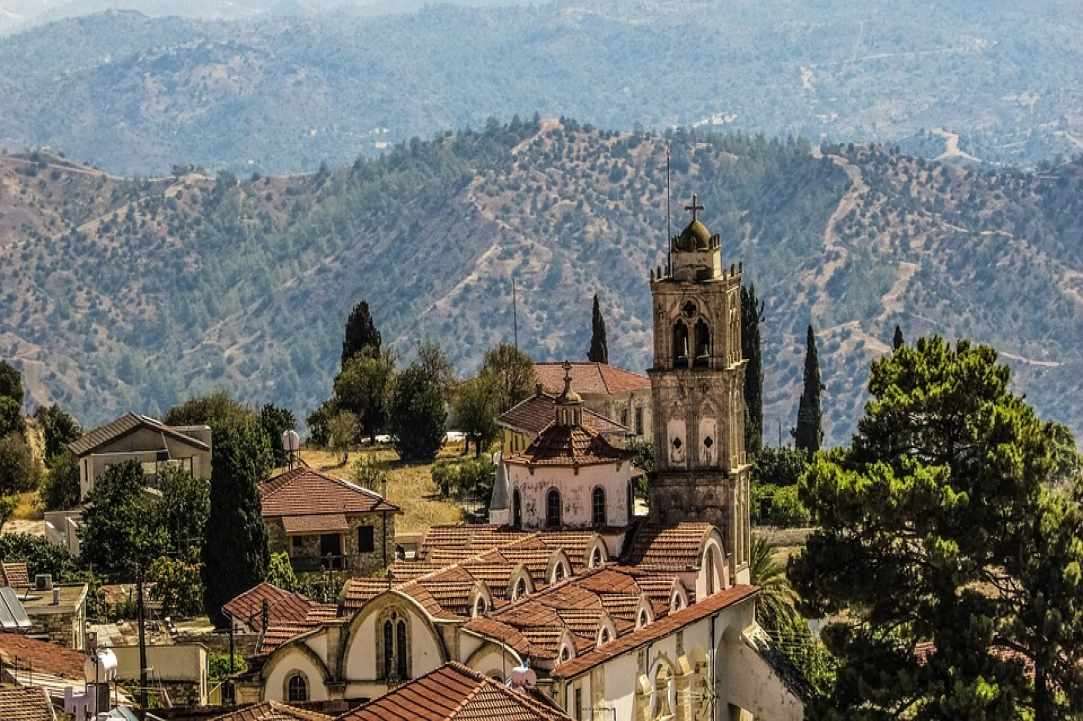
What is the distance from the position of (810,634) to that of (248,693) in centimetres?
1930

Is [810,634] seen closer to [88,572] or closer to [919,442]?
[919,442]

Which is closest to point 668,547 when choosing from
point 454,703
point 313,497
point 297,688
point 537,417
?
point 297,688

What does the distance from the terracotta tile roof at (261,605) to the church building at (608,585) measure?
3.14 feet

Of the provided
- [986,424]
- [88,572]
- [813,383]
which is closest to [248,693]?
[986,424]

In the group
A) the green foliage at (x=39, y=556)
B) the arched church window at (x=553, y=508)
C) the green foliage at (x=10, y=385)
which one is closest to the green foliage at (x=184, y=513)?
the green foliage at (x=39, y=556)

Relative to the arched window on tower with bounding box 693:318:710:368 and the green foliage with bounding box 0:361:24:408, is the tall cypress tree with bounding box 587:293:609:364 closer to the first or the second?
the green foliage with bounding box 0:361:24:408

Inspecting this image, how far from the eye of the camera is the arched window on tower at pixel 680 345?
81688 millimetres

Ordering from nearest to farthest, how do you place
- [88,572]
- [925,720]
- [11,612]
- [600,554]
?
[925,720] → [11,612] → [600,554] → [88,572]

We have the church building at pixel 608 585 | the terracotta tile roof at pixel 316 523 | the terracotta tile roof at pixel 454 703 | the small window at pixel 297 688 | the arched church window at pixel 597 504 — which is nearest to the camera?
the terracotta tile roof at pixel 454 703

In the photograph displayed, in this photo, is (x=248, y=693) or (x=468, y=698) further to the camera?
(x=248, y=693)

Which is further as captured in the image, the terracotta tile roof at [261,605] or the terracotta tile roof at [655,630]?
the terracotta tile roof at [261,605]

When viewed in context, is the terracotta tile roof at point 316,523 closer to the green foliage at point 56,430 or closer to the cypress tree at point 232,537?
the cypress tree at point 232,537

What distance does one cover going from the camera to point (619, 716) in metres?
68.9

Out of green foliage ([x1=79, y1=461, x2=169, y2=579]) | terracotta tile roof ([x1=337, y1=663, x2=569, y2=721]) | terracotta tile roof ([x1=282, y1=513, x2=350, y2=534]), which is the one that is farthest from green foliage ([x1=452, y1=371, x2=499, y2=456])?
terracotta tile roof ([x1=337, y1=663, x2=569, y2=721])
